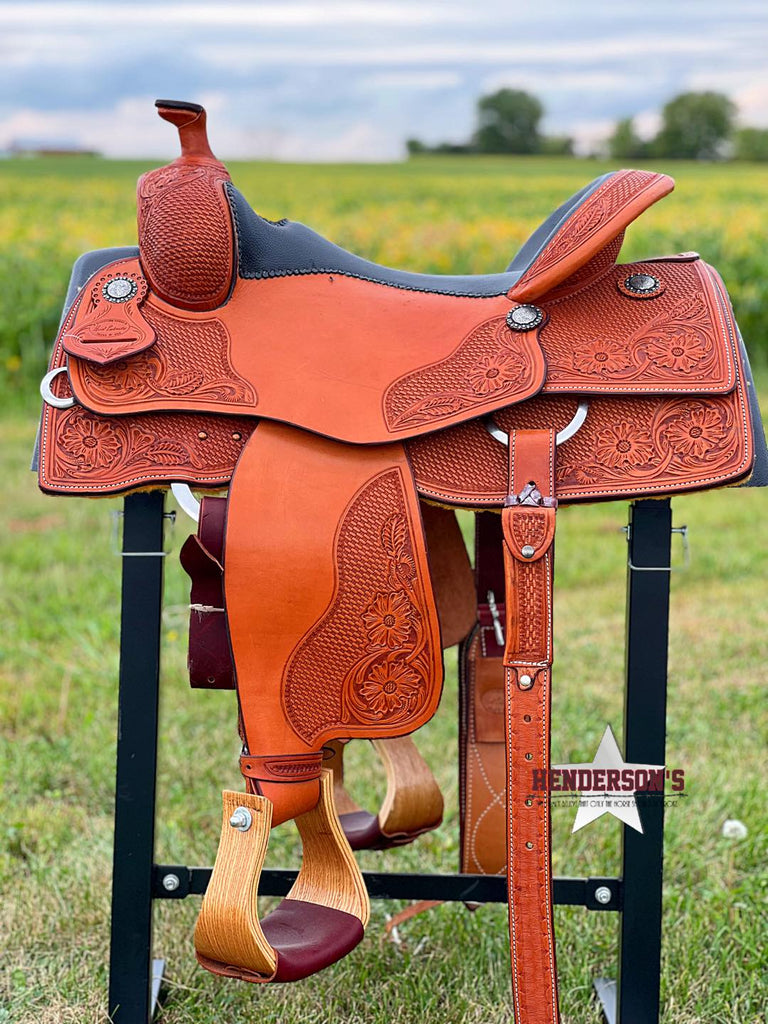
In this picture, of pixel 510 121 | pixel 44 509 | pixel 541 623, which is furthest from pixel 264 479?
pixel 510 121

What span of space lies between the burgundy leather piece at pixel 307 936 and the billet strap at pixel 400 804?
382mm

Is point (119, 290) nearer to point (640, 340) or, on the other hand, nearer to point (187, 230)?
point (187, 230)

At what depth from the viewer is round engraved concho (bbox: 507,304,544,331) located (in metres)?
1.58

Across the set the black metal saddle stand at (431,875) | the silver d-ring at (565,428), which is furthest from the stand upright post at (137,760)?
the silver d-ring at (565,428)

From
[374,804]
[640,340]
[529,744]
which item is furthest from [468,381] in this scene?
[374,804]

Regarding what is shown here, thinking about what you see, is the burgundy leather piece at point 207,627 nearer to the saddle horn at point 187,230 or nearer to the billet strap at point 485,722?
the saddle horn at point 187,230

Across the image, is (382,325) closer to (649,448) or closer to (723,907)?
(649,448)

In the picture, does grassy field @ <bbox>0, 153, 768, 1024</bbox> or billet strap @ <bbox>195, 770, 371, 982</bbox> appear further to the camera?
grassy field @ <bbox>0, 153, 768, 1024</bbox>

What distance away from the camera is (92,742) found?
9.12ft

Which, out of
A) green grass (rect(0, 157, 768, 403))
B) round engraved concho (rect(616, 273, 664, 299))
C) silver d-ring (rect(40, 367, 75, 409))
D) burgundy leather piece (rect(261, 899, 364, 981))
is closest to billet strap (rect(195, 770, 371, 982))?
burgundy leather piece (rect(261, 899, 364, 981))

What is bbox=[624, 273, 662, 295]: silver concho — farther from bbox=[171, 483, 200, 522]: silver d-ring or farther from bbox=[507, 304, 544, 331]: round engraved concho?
bbox=[171, 483, 200, 522]: silver d-ring

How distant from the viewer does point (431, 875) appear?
5.81 feet

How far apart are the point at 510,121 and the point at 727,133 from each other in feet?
31.5

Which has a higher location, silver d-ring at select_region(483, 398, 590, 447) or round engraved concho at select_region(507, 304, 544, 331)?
round engraved concho at select_region(507, 304, 544, 331)
